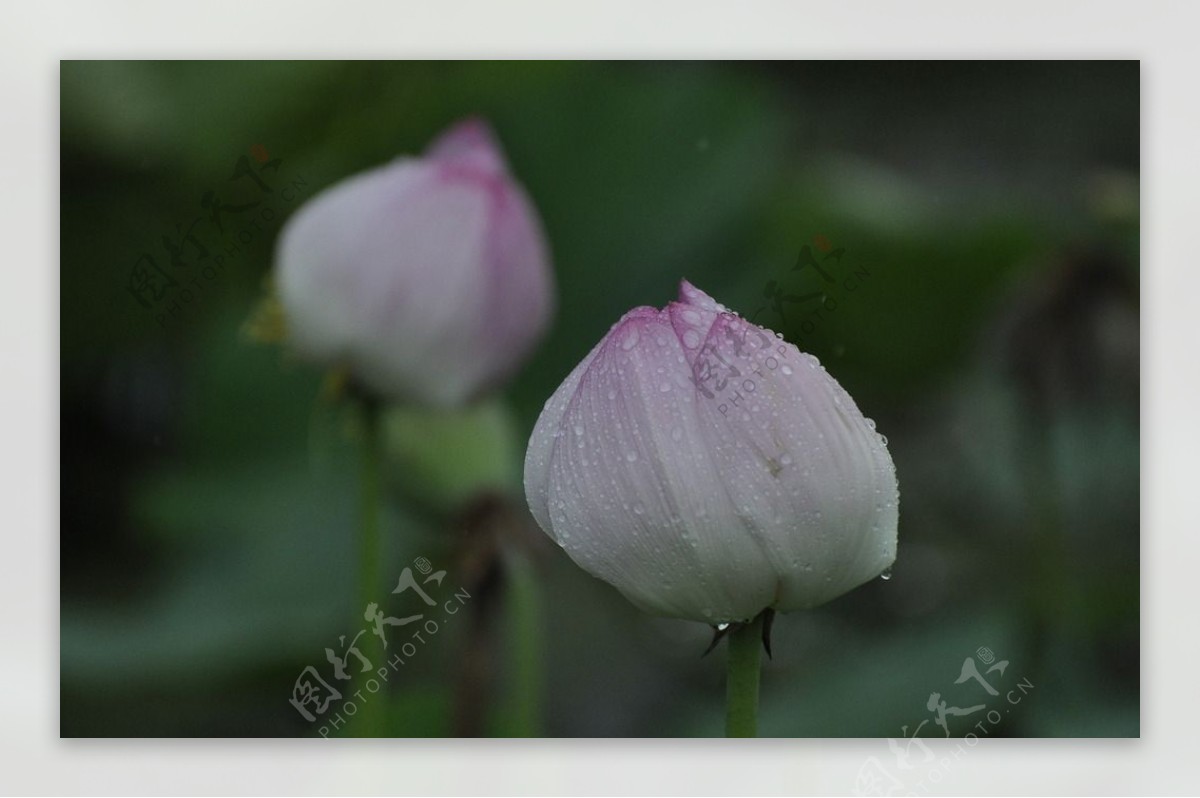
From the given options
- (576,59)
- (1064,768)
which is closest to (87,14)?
(576,59)

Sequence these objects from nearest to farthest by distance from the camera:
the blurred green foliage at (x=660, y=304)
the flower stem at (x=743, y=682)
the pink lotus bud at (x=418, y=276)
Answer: the flower stem at (x=743, y=682), the pink lotus bud at (x=418, y=276), the blurred green foliage at (x=660, y=304)

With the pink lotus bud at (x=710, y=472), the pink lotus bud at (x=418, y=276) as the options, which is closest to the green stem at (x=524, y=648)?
the pink lotus bud at (x=418, y=276)

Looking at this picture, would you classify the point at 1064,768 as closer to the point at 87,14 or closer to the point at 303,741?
the point at 303,741

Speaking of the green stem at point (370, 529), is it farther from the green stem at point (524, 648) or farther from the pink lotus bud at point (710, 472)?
the pink lotus bud at point (710, 472)

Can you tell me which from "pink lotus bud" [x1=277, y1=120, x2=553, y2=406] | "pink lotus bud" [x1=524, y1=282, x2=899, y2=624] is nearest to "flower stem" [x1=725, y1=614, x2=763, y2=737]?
"pink lotus bud" [x1=524, y1=282, x2=899, y2=624]

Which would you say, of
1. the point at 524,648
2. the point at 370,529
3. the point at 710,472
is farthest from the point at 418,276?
the point at 710,472

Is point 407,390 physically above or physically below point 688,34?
below
